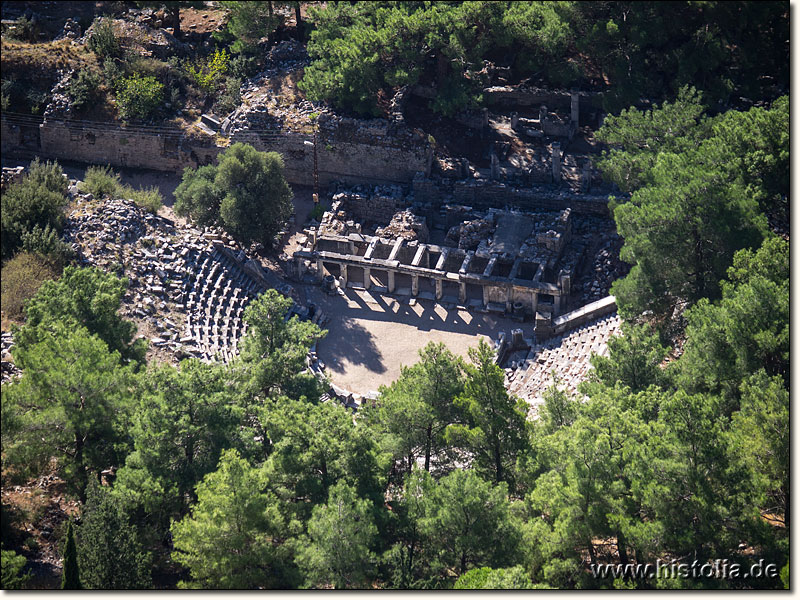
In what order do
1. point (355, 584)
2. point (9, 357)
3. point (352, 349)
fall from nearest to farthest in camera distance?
point (355, 584) → point (9, 357) → point (352, 349)

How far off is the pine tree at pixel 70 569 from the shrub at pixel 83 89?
110 feet

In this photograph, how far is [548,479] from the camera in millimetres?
39969

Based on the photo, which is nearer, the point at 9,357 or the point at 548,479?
the point at 548,479

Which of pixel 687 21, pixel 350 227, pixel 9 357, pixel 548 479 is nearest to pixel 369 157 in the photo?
pixel 350 227

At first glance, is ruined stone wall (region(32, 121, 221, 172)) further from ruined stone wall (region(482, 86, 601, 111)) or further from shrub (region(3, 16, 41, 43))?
ruined stone wall (region(482, 86, 601, 111))

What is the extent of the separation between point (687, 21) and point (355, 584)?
124ft

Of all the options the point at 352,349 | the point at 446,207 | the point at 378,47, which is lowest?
the point at 352,349

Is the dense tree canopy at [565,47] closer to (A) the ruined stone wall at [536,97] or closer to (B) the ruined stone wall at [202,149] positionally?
(A) the ruined stone wall at [536,97]

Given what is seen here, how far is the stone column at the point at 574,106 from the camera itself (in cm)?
6606

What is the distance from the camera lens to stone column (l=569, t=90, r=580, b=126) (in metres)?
66.1

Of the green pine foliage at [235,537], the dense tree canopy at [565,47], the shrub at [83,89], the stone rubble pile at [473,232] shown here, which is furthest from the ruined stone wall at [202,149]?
the green pine foliage at [235,537]

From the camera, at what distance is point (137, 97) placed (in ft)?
213

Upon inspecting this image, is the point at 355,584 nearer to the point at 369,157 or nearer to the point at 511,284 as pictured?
the point at 511,284

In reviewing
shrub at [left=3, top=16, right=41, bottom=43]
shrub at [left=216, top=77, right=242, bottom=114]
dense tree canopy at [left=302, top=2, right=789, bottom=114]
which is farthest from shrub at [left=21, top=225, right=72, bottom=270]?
shrub at [left=3, top=16, right=41, bottom=43]
